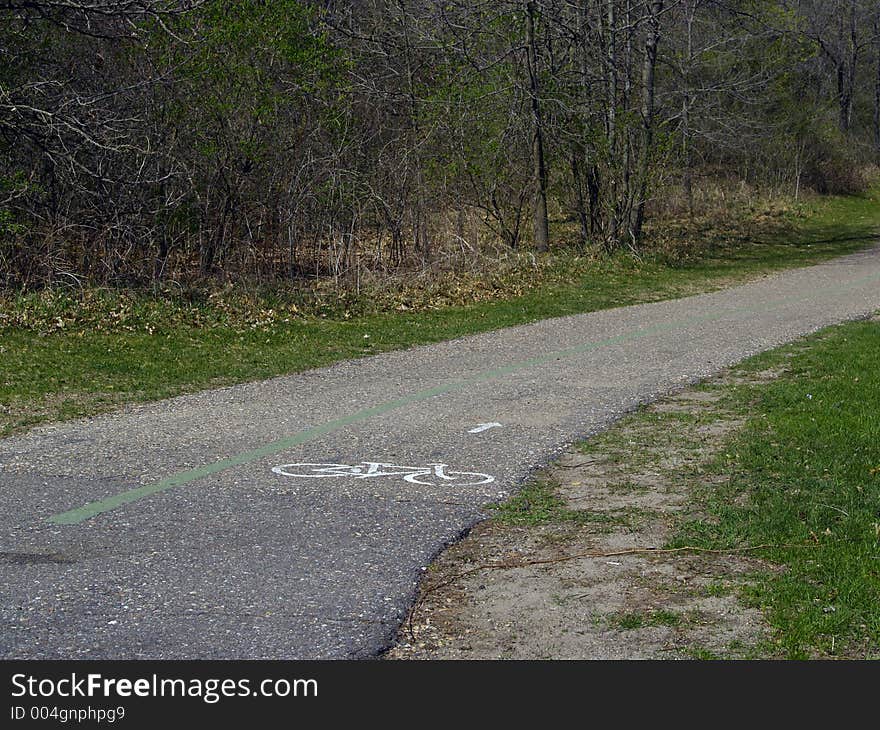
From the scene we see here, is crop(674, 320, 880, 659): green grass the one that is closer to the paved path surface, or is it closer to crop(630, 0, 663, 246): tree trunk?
the paved path surface

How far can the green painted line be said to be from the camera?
243 inches

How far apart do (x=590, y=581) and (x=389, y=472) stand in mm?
2312

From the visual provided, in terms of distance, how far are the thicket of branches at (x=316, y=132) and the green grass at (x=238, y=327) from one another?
4.24 ft

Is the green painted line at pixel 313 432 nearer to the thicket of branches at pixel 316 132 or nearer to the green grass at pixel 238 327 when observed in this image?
the green grass at pixel 238 327

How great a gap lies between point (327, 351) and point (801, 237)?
1994 cm

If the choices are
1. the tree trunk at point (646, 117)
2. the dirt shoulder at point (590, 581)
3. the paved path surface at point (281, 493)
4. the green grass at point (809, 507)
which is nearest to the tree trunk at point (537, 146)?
the tree trunk at point (646, 117)

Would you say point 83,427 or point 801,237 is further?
point 801,237

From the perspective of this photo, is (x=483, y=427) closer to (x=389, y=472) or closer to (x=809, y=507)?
(x=389, y=472)

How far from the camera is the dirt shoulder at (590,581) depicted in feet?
14.1

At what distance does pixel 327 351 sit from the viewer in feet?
40.4

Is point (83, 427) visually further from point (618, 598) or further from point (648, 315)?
point (648, 315)

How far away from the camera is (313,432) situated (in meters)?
8.30

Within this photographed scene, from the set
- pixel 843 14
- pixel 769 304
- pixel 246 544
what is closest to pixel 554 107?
pixel 769 304

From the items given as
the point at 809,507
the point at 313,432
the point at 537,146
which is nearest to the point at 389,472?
the point at 313,432
